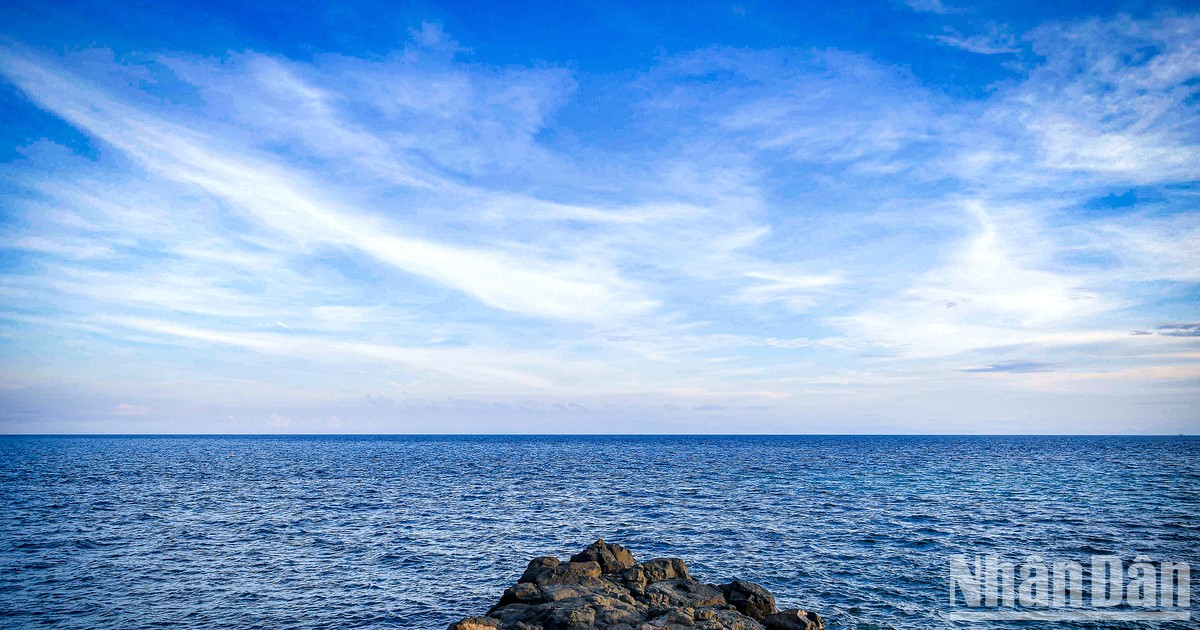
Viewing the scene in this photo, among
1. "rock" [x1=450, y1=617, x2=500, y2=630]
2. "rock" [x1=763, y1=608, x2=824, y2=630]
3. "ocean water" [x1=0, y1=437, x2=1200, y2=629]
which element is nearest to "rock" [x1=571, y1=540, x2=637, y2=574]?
"ocean water" [x1=0, y1=437, x2=1200, y2=629]

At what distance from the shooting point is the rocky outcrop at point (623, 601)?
18234 millimetres

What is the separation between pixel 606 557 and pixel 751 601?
21.5 ft

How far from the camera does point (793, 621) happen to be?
20.0m

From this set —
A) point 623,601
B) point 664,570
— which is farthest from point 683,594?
point 623,601

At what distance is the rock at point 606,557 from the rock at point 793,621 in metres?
6.32

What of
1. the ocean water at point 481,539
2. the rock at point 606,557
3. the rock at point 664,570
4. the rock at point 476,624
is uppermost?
the rock at point 476,624

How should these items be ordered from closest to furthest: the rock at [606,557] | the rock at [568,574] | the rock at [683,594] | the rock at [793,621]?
1. the rock at [793,621]
2. the rock at [683,594]
3. the rock at [568,574]
4. the rock at [606,557]

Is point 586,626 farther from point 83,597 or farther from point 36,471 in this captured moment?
point 36,471

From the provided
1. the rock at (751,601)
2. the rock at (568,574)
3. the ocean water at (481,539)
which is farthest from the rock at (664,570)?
the ocean water at (481,539)

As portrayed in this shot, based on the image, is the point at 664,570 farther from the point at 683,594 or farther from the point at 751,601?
the point at 751,601

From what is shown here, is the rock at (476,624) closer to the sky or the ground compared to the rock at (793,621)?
closer to the sky

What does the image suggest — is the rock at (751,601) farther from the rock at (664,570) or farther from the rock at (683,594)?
the rock at (664,570)

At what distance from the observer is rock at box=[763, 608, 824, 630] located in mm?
19750

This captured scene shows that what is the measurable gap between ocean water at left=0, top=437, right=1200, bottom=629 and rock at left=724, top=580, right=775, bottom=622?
13.8 feet
